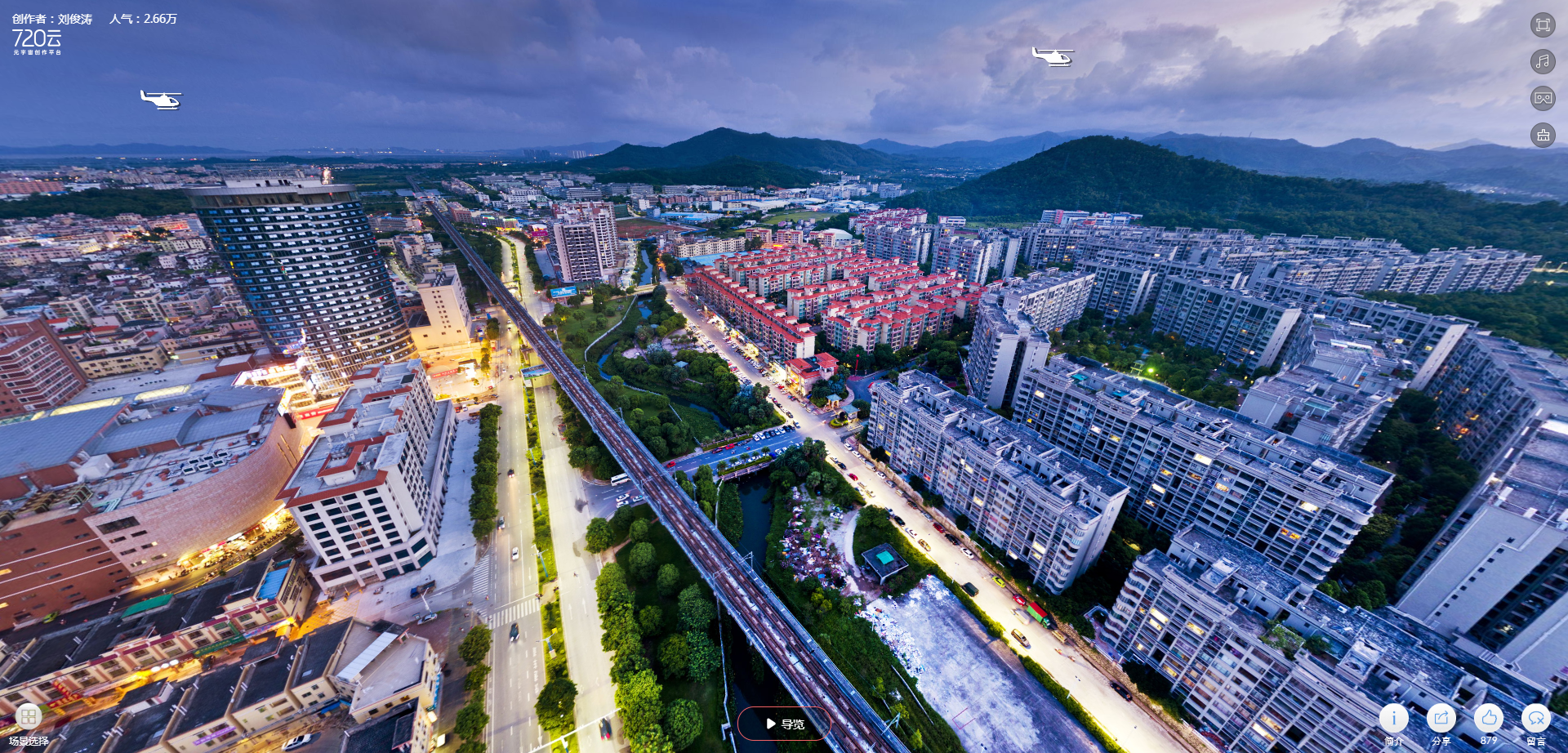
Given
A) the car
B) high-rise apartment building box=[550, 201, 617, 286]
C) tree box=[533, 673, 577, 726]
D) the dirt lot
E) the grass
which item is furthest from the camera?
high-rise apartment building box=[550, 201, 617, 286]

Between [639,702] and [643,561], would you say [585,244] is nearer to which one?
[643,561]

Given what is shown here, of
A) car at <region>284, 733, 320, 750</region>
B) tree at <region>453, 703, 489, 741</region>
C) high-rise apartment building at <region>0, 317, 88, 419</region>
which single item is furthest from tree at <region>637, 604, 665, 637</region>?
high-rise apartment building at <region>0, 317, 88, 419</region>

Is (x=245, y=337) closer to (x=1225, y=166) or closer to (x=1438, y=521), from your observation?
(x=1438, y=521)

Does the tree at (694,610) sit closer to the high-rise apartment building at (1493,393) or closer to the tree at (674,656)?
the tree at (674,656)

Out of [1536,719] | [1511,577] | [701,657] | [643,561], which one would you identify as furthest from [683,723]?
[1511,577]

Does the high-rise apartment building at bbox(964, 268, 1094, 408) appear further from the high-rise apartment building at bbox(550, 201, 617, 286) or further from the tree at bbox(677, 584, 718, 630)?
the high-rise apartment building at bbox(550, 201, 617, 286)

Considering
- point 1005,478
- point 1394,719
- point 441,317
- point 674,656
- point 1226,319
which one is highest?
point 1226,319
